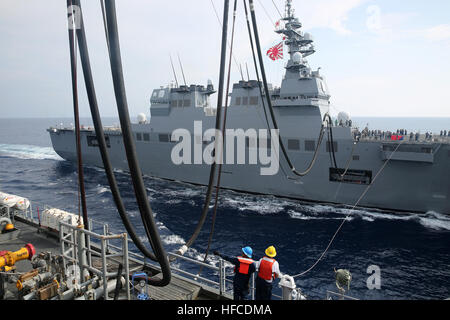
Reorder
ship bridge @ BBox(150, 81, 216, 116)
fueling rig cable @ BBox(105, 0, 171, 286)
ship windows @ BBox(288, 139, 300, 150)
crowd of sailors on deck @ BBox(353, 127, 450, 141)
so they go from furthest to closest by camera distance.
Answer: ship bridge @ BBox(150, 81, 216, 116) < ship windows @ BBox(288, 139, 300, 150) < crowd of sailors on deck @ BBox(353, 127, 450, 141) < fueling rig cable @ BBox(105, 0, 171, 286)

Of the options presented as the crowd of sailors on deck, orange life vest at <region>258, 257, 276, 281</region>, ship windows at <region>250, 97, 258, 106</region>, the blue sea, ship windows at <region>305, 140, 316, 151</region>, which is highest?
ship windows at <region>250, 97, 258, 106</region>

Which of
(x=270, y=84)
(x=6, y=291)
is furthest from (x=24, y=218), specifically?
(x=270, y=84)

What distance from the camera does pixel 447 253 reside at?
43.5ft

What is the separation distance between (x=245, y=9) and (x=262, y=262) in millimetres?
4462

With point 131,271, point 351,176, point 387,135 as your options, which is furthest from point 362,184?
point 131,271

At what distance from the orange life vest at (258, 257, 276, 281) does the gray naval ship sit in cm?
1013

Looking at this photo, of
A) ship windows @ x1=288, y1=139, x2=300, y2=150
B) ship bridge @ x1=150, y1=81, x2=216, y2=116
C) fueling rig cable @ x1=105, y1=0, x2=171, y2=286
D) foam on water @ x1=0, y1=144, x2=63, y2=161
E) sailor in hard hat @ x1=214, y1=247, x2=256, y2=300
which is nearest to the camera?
fueling rig cable @ x1=105, y1=0, x2=171, y2=286

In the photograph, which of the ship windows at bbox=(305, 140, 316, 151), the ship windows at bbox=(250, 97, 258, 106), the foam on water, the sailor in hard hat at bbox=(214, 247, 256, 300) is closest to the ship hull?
the ship windows at bbox=(305, 140, 316, 151)

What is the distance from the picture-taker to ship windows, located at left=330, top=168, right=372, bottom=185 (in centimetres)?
1783

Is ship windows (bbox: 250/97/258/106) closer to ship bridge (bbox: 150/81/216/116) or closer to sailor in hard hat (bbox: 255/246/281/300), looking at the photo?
ship bridge (bbox: 150/81/216/116)

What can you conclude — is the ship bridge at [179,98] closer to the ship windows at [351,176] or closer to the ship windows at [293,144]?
the ship windows at [293,144]

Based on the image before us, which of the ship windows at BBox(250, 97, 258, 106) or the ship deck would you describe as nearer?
the ship deck
